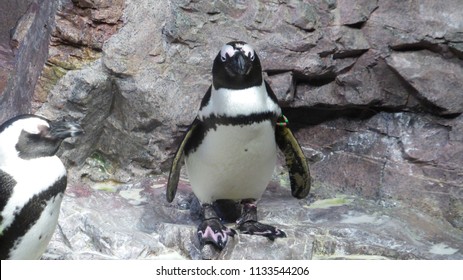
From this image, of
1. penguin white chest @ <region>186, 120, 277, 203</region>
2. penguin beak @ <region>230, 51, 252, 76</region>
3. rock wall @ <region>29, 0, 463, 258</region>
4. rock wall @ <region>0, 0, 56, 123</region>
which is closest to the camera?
penguin beak @ <region>230, 51, 252, 76</region>

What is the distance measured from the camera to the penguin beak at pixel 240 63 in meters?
2.93

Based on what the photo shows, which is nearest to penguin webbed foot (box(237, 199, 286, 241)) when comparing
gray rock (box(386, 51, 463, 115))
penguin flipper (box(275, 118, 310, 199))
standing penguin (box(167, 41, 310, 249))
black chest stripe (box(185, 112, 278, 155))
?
A: standing penguin (box(167, 41, 310, 249))

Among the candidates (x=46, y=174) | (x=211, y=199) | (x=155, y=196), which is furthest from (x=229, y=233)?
(x=46, y=174)

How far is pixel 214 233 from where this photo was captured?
122 inches

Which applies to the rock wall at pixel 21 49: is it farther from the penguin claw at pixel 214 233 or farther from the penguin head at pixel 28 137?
the penguin head at pixel 28 137

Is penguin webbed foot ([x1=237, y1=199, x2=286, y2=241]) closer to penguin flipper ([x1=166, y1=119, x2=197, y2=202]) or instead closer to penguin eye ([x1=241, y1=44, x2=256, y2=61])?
penguin flipper ([x1=166, y1=119, x2=197, y2=202])

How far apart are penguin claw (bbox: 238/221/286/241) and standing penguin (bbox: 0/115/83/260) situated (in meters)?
0.84

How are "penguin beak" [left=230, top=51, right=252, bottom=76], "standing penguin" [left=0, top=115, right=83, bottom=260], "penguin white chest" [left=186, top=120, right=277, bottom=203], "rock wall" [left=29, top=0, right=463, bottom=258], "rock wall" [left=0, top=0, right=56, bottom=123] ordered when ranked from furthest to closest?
A: "rock wall" [left=0, top=0, right=56, bottom=123]
"rock wall" [left=29, top=0, right=463, bottom=258]
"penguin white chest" [left=186, top=120, right=277, bottom=203]
"penguin beak" [left=230, top=51, right=252, bottom=76]
"standing penguin" [left=0, top=115, right=83, bottom=260]

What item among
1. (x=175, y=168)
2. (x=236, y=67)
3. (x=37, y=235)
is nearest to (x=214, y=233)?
(x=175, y=168)

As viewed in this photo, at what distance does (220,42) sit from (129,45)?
39 cm

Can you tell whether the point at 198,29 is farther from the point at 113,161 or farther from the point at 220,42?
the point at 113,161

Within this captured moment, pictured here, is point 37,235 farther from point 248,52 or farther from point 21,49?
point 21,49

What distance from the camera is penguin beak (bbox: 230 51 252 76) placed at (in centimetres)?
293

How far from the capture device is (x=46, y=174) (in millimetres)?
2535
